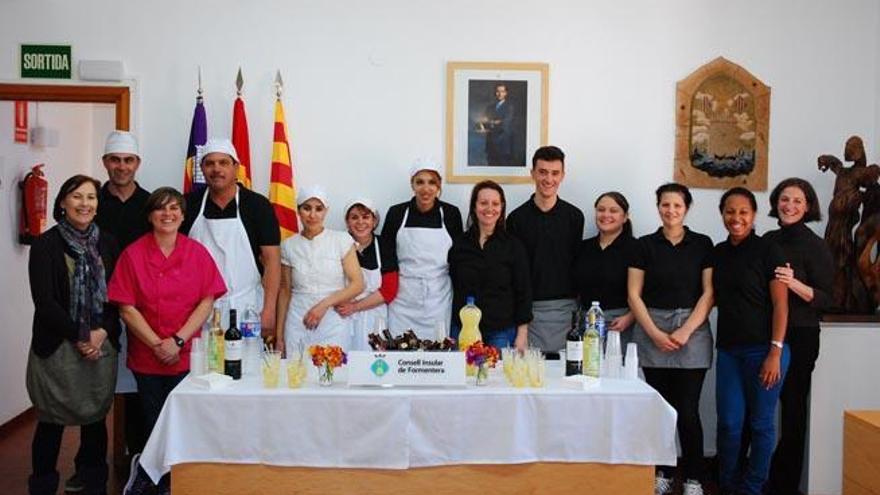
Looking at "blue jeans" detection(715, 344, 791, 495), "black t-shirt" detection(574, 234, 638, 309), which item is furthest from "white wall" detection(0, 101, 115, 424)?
"blue jeans" detection(715, 344, 791, 495)

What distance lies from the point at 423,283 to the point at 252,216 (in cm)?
93

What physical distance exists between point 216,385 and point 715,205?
318 centimetres

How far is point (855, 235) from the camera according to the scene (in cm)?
430

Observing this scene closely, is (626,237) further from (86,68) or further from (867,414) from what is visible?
(86,68)

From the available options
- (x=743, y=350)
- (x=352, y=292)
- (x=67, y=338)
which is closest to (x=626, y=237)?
(x=743, y=350)

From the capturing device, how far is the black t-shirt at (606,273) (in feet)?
13.5

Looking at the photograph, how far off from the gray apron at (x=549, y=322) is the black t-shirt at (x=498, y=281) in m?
0.30

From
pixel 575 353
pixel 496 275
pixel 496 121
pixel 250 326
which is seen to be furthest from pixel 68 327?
pixel 496 121

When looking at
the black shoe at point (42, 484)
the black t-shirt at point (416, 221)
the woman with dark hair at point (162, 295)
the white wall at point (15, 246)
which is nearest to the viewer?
the woman with dark hair at point (162, 295)

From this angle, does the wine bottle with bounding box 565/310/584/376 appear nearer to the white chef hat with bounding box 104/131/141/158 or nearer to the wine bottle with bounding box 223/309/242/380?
the wine bottle with bounding box 223/309/242/380

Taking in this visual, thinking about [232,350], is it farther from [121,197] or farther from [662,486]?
[662,486]

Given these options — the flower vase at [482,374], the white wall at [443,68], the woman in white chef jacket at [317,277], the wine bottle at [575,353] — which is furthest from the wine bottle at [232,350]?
the white wall at [443,68]

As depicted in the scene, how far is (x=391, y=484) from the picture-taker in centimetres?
311

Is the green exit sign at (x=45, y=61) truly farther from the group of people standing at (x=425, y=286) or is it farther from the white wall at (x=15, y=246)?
the group of people standing at (x=425, y=286)
